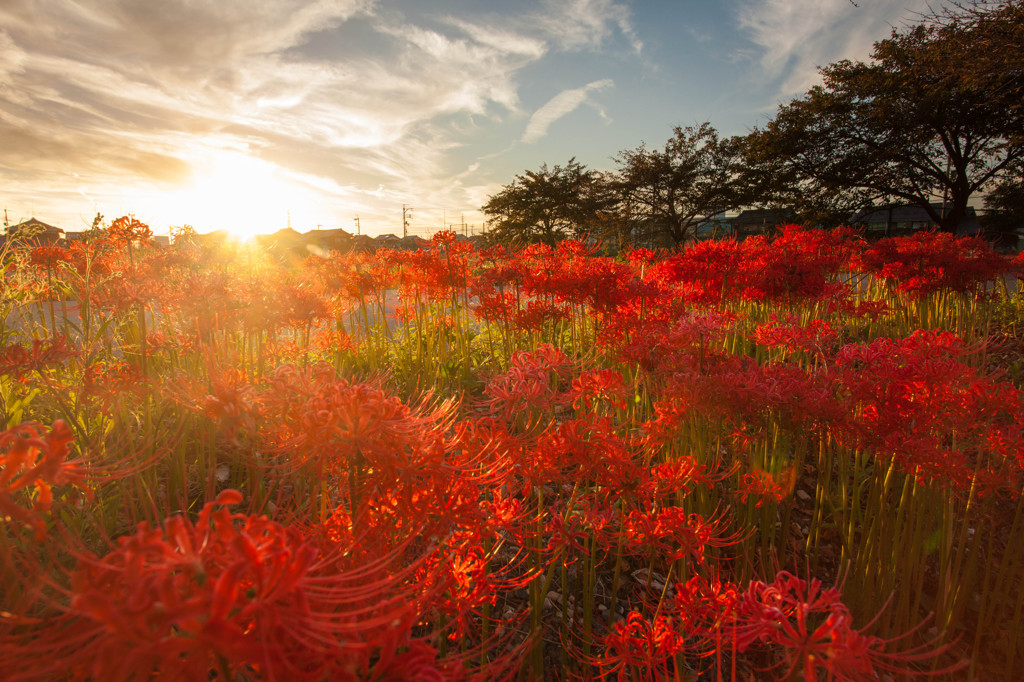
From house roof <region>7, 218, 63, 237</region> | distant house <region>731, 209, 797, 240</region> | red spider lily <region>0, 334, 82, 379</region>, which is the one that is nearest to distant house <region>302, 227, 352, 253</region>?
house roof <region>7, 218, 63, 237</region>

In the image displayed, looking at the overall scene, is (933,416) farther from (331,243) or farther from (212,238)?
(331,243)

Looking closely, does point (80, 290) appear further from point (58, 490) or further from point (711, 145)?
point (711, 145)

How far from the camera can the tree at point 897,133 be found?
17828 mm

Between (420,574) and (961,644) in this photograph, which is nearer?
(420,574)

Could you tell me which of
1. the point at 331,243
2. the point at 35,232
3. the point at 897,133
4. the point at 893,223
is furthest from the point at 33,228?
the point at 893,223

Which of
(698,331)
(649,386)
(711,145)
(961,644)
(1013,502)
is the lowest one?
(961,644)

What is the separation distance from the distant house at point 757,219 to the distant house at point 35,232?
25.9 meters

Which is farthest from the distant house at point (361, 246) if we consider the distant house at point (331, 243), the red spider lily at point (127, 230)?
the red spider lily at point (127, 230)

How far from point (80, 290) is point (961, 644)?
4.98 meters

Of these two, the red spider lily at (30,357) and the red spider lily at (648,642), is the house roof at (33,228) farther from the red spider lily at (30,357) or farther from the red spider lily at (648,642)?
the red spider lily at (648,642)

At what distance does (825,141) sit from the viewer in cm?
2155

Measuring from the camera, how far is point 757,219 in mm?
29906

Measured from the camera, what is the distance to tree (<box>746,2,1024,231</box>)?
17.8m

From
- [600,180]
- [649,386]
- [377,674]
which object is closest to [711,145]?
[600,180]
